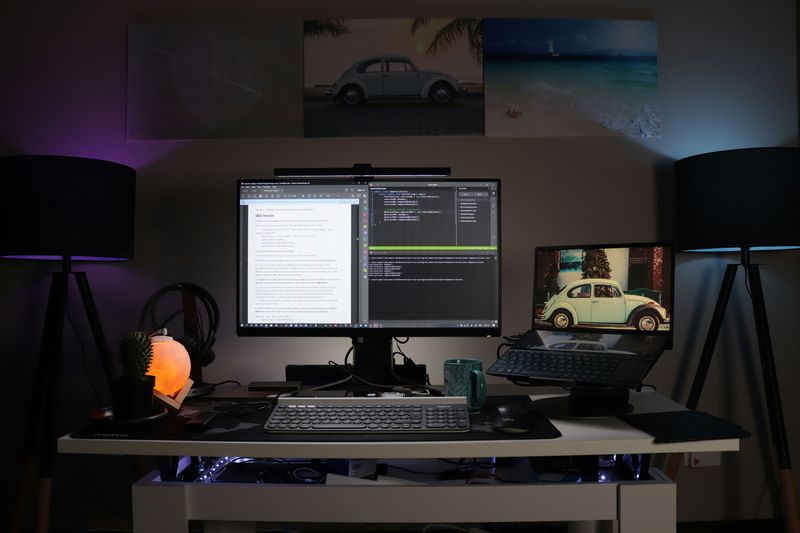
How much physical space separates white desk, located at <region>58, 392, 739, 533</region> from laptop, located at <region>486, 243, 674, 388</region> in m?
0.21

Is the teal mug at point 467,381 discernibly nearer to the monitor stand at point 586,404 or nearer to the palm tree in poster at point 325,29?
the monitor stand at point 586,404

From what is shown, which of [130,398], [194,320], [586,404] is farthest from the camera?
[194,320]

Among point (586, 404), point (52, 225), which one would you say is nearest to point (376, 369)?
point (586, 404)

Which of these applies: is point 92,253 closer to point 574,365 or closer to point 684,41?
point 574,365

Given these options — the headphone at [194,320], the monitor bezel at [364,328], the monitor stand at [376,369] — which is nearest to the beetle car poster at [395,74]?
the monitor bezel at [364,328]

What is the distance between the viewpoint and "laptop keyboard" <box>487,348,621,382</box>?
112 cm

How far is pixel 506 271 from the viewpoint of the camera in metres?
1.78

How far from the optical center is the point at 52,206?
1.41 m

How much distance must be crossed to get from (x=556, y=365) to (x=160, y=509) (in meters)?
0.91

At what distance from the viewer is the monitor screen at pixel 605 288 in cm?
117

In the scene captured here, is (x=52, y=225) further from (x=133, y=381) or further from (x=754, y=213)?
(x=754, y=213)

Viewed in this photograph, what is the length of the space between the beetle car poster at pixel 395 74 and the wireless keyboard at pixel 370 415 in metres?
1.03

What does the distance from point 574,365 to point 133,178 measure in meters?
1.44

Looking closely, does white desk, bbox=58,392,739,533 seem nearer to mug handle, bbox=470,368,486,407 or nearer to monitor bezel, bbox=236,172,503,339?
mug handle, bbox=470,368,486,407
